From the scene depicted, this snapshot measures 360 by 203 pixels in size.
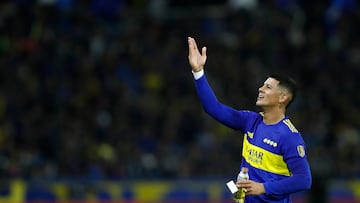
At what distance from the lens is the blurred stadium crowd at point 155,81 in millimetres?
16062

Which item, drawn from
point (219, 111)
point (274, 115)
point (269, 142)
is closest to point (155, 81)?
point (219, 111)

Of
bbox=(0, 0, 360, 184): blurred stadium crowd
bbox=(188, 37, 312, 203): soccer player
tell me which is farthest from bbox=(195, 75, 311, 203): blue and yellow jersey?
bbox=(0, 0, 360, 184): blurred stadium crowd

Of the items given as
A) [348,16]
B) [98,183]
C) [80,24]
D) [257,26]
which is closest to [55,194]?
[98,183]

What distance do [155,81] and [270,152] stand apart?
8.78 m

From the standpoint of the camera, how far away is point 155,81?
57.6ft

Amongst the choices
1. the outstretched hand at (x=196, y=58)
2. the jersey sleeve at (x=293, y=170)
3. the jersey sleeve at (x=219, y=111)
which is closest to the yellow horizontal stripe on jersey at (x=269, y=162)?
the jersey sleeve at (x=293, y=170)

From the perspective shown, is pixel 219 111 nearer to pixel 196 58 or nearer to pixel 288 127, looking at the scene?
pixel 196 58

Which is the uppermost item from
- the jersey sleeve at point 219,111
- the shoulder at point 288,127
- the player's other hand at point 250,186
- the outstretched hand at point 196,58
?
the outstretched hand at point 196,58

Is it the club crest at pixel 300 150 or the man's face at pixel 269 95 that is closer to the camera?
the club crest at pixel 300 150

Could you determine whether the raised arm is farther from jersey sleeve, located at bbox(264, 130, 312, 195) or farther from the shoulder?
Answer: jersey sleeve, located at bbox(264, 130, 312, 195)

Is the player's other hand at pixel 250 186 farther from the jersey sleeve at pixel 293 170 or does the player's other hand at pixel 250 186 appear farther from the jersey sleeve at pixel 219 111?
the jersey sleeve at pixel 219 111

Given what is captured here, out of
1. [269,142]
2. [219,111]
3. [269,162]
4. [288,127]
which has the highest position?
[219,111]

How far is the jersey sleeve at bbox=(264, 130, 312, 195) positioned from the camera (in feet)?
28.5

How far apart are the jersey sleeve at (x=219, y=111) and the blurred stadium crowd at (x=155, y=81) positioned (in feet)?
18.5
